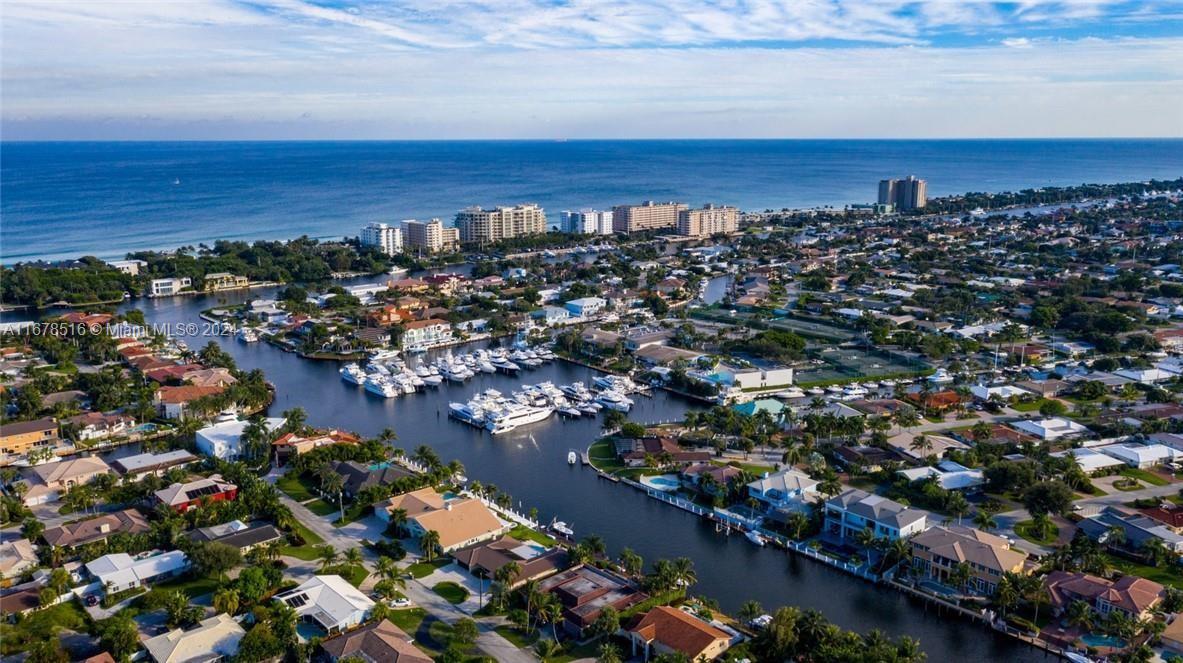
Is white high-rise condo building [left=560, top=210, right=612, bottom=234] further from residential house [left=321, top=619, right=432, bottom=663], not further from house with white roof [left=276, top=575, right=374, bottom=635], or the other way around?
residential house [left=321, top=619, right=432, bottom=663]

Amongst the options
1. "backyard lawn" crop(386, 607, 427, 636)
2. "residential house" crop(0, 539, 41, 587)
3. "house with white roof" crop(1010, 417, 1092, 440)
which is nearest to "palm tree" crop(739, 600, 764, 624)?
"backyard lawn" crop(386, 607, 427, 636)

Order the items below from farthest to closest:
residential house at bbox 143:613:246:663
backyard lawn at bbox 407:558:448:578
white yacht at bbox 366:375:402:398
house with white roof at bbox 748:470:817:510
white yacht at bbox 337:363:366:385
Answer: white yacht at bbox 337:363:366:385
white yacht at bbox 366:375:402:398
house with white roof at bbox 748:470:817:510
backyard lawn at bbox 407:558:448:578
residential house at bbox 143:613:246:663

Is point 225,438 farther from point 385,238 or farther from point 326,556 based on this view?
point 385,238

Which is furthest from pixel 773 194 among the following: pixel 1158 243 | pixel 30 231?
pixel 30 231

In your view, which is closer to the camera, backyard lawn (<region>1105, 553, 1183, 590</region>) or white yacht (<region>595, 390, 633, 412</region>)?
backyard lawn (<region>1105, 553, 1183, 590</region>)

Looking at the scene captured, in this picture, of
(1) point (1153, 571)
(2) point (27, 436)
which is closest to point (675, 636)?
(1) point (1153, 571)

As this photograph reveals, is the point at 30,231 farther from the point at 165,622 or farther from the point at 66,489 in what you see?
the point at 165,622
